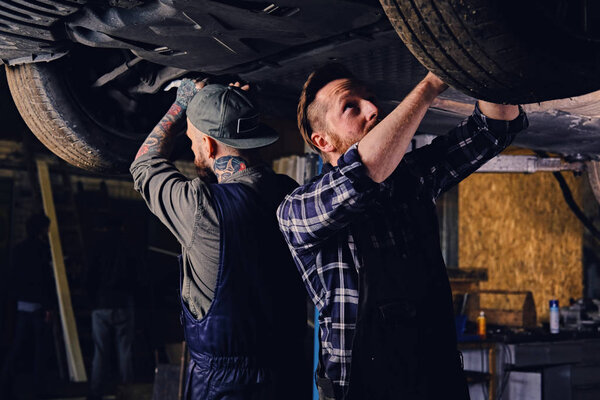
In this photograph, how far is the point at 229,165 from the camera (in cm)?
197

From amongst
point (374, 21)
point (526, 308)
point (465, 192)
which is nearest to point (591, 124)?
point (374, 21)

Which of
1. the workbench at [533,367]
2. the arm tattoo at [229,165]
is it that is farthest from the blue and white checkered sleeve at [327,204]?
the workbench at [533,367]

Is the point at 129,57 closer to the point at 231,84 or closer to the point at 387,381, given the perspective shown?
the point at 231,84

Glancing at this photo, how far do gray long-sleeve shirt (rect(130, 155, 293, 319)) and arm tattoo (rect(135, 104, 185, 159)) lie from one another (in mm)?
63

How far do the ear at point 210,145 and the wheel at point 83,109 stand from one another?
617 millimetres

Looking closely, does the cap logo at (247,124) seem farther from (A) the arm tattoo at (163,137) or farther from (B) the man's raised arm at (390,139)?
(B) the man's raised arm at (390,139)

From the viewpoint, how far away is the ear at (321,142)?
169 centimetres

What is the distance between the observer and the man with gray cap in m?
1.80

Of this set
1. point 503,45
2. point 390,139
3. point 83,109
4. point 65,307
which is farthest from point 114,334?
point 503,45

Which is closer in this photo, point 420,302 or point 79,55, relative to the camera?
point 420,302

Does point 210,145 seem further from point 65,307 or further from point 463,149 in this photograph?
point 65,307

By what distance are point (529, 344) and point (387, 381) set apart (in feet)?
10.6

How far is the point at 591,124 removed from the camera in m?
2.84

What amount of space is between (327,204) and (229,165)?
2.01 ft
